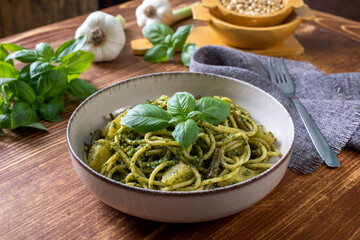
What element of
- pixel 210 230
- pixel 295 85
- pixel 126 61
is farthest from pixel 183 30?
pixel 210 230

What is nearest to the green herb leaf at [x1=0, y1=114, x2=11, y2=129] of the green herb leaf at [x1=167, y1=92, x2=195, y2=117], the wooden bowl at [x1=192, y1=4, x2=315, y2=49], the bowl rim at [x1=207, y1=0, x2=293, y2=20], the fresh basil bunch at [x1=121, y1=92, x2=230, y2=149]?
the fresh basil bunch at [x1=121, y1=92, x2=230, y2=149]

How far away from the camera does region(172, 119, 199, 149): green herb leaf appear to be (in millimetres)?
1285

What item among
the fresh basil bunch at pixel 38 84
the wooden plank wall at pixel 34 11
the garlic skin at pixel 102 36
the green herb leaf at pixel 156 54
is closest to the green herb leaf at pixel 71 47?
the fresh basil bunch at pixel 38 84

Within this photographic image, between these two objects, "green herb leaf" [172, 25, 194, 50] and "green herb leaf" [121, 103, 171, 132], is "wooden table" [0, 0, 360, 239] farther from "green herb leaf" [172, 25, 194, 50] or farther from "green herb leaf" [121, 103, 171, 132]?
"green herb leaf" [172, 25, 194, 50]

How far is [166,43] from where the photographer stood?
97.3 inches

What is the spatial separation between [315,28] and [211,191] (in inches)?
85.7

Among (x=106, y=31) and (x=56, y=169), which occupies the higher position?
(x=106, y=31)

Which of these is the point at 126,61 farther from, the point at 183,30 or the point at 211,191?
the point at 211,191

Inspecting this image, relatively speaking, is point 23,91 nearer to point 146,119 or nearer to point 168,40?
point 146,119

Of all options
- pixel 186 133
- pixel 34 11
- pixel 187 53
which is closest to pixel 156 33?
pixel 187 53

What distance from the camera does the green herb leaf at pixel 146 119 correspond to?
1368 millimetres

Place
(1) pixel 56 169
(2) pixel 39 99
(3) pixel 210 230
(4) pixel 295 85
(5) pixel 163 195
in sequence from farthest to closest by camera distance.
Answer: (4) pixel 295 85 < (2) pixel 39 99 < (1) pixel 56 169 < (3) pixel 210 230 < (5) pixel 163 195

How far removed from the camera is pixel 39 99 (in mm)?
1894

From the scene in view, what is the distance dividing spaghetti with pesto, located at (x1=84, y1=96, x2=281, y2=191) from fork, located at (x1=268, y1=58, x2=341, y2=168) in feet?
0.79
